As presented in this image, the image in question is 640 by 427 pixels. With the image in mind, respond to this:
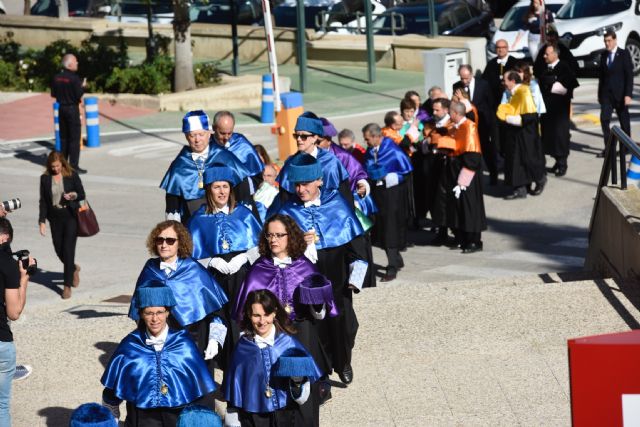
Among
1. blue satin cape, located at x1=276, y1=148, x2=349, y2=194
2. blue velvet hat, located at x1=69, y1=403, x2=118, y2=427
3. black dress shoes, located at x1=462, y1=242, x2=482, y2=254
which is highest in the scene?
blue satin cape, located at x1=276, y1=148, x2=349, y2=194

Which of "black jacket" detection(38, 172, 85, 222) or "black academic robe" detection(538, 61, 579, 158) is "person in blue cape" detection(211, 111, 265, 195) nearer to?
"black jacket" detection(38, 172, 85, 222)

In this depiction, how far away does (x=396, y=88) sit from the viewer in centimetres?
2744

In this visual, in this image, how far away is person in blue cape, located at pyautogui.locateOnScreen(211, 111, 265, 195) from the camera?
12602 millimetres

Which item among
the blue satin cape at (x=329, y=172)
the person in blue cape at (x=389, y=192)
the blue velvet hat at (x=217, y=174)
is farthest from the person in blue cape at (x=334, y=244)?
the person in blue cape at (x=389, y=192)

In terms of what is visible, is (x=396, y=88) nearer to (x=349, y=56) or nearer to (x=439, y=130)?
(x=349, y=56)

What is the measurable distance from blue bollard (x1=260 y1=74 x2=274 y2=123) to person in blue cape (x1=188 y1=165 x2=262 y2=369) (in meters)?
14.2

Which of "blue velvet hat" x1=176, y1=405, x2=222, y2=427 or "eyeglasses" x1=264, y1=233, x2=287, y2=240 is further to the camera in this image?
"eyeglasses" x1=264, y1=233, x2=287, y2=240

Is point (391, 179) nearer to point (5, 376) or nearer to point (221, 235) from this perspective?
point (221, 235)

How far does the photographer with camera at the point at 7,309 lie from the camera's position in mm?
9008

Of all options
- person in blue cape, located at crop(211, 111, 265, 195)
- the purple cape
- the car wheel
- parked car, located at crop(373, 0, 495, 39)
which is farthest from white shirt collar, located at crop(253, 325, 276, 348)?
parked car, located at crop(373, 0, 495, 39)

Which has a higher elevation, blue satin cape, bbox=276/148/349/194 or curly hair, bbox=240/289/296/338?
blue satin cape, bbox=276/148/349/194

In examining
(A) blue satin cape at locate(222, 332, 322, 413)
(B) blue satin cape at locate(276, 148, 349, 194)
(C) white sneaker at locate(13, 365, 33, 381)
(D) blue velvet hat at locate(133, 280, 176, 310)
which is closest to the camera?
(D) blue velvet hat at locate(133, 280, 176, 310)

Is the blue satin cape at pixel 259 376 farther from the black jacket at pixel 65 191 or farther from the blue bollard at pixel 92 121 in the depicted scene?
the blue bollard at pixel 92 121

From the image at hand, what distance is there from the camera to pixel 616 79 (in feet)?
63.4
